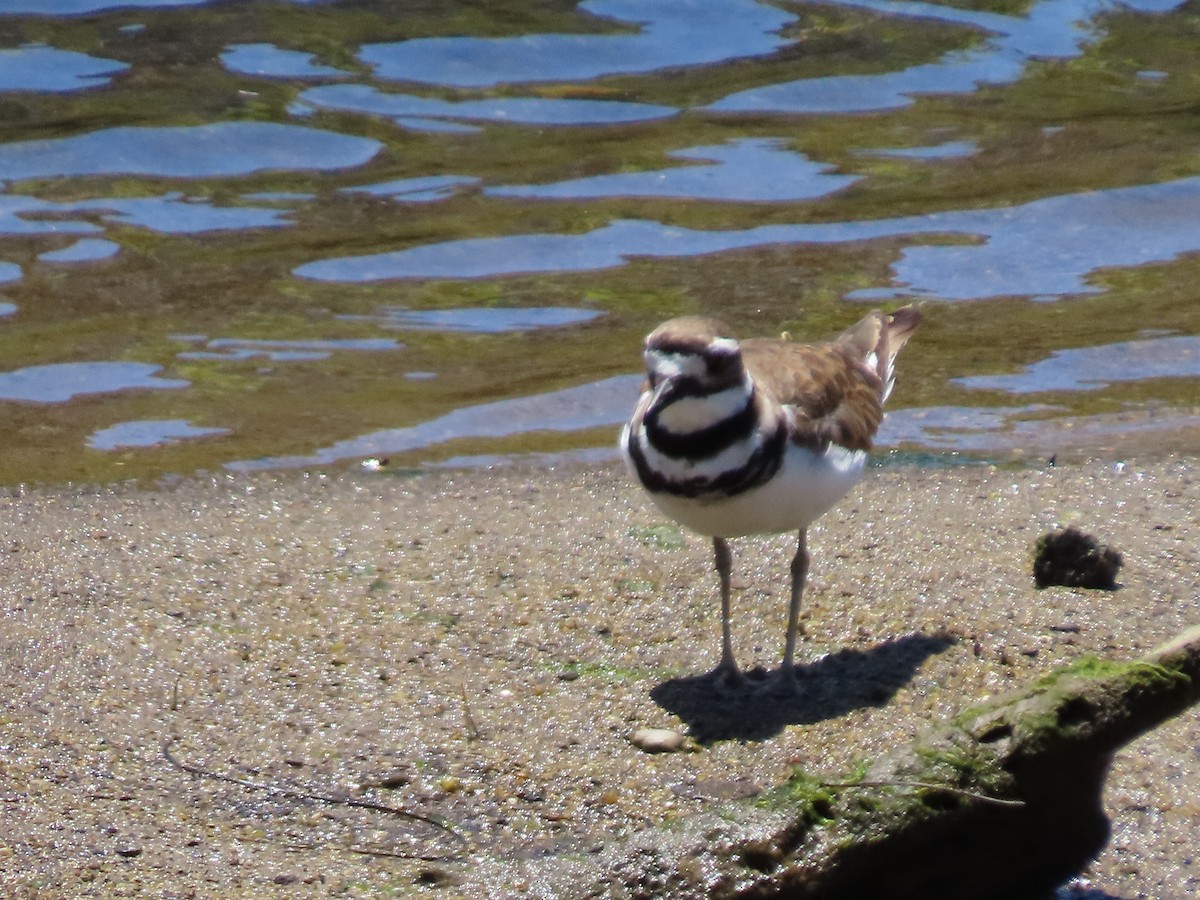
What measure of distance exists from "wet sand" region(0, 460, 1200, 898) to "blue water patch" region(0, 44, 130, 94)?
5693 mm

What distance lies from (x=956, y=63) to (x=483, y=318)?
5084 millimetres

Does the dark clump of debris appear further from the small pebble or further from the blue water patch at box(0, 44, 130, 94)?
the blue water patch at box(0, 44, 130, 94)

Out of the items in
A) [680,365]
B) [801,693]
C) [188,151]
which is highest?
[680,365]

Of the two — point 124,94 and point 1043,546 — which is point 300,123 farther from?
point 1043,546

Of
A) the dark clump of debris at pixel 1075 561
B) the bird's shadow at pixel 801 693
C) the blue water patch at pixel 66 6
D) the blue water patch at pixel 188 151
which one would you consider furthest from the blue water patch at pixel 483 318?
the blue water patch at pixel 66 6

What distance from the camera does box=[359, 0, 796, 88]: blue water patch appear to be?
11406 millimetres

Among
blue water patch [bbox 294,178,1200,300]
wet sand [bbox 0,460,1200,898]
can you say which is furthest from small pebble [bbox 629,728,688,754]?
blue water patch [bbox 294,178,1200,300]

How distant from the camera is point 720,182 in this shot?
32.0 ft

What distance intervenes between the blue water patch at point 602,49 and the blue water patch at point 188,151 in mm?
1205

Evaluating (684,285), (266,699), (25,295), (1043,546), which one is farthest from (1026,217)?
(266,699)

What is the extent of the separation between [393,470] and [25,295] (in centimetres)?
284

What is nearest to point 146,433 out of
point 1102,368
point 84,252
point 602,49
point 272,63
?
point 84,252

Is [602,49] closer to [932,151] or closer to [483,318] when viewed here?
[932,151]

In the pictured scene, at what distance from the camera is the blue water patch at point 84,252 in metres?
8.69
